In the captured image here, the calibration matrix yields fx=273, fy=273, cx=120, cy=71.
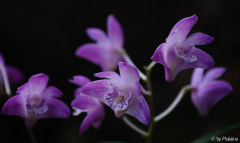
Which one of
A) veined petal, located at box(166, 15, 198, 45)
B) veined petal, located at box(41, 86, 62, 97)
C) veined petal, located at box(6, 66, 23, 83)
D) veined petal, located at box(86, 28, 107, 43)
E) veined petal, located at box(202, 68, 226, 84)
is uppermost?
veined petal, located at box(166, 15, 198, 45)

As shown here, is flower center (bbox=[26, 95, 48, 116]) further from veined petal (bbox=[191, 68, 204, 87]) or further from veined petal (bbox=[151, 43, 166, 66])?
veined petal (bbox=[191, 68, 204, 87])

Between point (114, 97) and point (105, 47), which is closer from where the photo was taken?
point (114, 97)

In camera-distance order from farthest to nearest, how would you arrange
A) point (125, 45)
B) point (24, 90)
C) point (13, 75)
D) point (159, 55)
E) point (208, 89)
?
point (125, 45)
point (13, 75)
point (208, 89)
point (24, 90)
point (159, 55)

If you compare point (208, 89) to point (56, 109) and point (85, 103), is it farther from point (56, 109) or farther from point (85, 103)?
point (56, 109)

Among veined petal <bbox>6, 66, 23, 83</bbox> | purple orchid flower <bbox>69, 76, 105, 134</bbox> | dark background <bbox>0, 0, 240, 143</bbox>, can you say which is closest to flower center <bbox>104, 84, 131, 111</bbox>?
purple orchid flower <bbox>69, 76, 105, 134</bbox>

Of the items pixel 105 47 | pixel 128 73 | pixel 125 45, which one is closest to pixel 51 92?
pixel 128 73

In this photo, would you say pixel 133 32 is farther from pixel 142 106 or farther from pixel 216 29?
pixel 142 106
